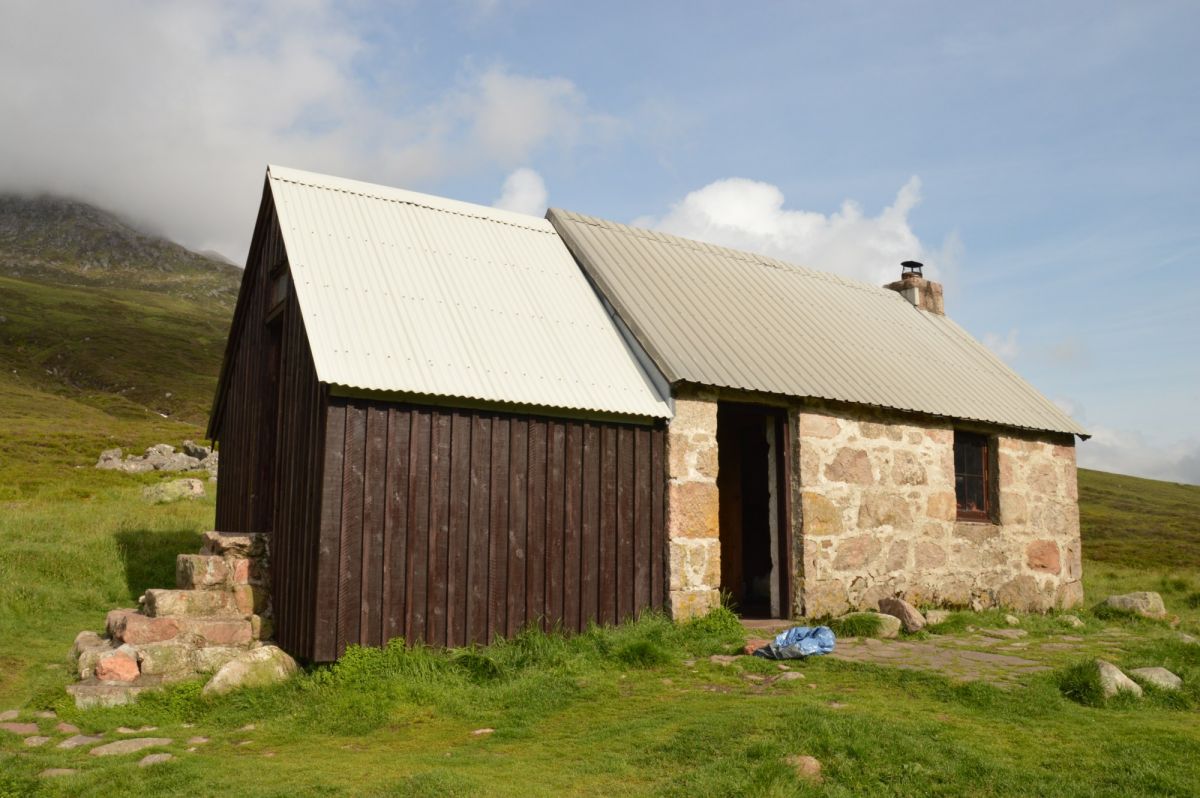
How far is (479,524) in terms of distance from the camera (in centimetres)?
899

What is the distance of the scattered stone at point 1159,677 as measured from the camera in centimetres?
729

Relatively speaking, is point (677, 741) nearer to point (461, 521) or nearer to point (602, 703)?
point (602, 703)

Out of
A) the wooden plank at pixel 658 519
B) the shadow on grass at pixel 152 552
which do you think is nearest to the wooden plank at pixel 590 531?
the wooden plank at pixel 658 519

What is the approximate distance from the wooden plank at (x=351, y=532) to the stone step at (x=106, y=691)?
1.62 meters

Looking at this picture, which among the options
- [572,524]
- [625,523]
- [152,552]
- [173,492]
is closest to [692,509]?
[625,523]

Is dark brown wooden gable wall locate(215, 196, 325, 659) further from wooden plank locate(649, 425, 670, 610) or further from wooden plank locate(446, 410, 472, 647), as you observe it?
wooden plank locate(649, 425, 670, 610)

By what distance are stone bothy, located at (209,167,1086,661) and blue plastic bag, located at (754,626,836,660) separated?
155 cm

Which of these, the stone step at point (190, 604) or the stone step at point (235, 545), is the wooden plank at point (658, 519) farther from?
the stone step at point (190, 604)

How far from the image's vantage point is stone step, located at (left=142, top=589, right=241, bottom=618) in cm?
855

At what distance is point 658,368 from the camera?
409 inches

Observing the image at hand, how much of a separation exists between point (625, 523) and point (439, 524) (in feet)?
6.93

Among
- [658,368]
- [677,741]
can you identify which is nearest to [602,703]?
[677,741]

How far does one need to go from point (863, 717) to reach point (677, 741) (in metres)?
1.27

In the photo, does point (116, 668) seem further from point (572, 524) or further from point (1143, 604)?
point (1143, 604)
